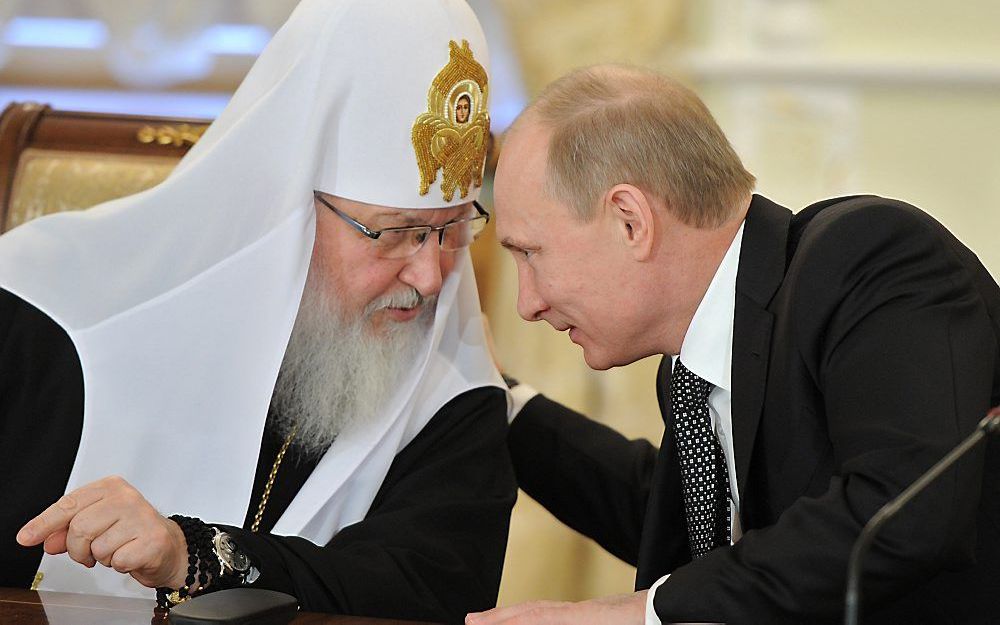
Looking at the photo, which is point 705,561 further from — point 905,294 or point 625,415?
point 625,415

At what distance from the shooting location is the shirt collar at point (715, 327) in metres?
2.27

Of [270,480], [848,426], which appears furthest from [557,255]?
[270,480]

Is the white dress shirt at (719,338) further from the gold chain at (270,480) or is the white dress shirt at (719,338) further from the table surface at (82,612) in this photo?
the gold chain at (270,480)

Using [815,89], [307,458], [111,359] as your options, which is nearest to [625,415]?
[815,89]

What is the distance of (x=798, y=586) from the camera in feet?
6.00

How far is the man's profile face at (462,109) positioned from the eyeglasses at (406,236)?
219 mm

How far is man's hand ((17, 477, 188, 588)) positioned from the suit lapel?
933 millimetres

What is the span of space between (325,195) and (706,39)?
6.74 ft

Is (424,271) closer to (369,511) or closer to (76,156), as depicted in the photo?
(369,511)

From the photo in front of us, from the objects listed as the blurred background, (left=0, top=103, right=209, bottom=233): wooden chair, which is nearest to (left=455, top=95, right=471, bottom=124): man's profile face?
(left=0, top=103, right=209, bottom=233): wooden chair

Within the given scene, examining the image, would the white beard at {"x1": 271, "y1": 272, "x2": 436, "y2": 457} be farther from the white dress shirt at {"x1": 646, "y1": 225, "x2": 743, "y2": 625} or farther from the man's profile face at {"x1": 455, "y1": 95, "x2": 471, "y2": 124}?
the white dress shirt at {"x1": 646, "y1": 225, "x2": 743, "y2": 625}

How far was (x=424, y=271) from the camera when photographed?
2.66 m

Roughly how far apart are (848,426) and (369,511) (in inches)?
43.9

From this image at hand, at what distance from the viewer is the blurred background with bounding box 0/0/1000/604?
13.5 ft
